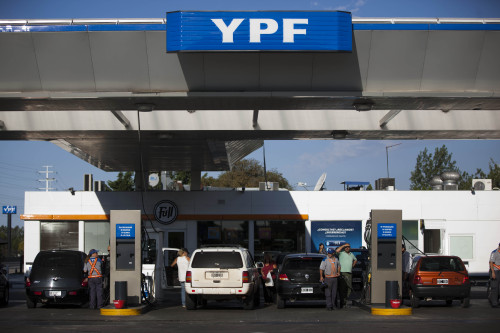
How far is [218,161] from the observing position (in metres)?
33.2

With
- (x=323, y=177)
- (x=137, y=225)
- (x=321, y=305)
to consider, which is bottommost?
(x=321, y=305)

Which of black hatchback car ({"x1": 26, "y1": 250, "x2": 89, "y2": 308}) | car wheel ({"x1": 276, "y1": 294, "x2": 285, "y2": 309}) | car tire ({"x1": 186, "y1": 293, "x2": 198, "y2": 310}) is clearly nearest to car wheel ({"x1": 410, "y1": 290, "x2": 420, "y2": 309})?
car wheel ({"x1": 276, "y1": 294, "x2": 285, "y2": 309})

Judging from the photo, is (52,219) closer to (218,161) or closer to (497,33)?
(218,161)

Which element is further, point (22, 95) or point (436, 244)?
point (436, 244)

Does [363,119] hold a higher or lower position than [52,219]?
higher

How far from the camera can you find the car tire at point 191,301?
1988 centimetres

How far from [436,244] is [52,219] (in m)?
18.2

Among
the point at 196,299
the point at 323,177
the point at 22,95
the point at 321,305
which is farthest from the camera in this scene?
the point at 323,177

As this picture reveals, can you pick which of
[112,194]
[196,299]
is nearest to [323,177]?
[112,194]

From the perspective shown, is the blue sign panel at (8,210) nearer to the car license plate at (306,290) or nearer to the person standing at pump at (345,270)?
the person standing at pump at (345,270)

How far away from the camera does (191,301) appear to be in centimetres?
2003

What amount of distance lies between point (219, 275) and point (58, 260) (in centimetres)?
542

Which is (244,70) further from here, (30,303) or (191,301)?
(30,303)

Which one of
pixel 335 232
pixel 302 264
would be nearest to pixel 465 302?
pixel 302 264
